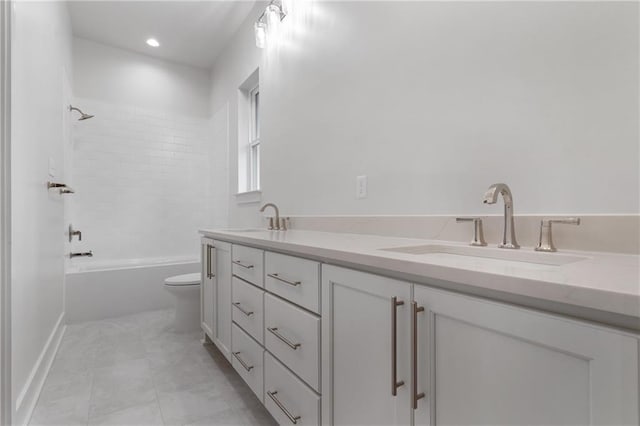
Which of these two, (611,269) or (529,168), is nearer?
(611,269)

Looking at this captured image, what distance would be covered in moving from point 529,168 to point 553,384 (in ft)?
2.36

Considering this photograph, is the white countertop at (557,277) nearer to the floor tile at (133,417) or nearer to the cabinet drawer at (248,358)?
the cabinet drawer at (248,358)

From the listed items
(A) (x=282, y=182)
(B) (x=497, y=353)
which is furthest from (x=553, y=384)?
(A) (x=282, y=182)

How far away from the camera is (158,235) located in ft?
12.7

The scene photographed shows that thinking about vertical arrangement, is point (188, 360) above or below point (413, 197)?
below

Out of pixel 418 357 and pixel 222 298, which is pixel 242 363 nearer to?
pixel 222 298

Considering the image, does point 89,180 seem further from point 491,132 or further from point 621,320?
point 621,320

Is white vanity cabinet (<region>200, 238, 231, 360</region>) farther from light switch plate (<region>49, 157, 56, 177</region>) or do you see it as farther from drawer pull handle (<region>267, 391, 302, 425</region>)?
light switch plate (<region>49, 157, 56, 177</region>)

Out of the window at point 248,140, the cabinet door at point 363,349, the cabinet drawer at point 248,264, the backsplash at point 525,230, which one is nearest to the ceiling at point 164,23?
the window at point 248,140

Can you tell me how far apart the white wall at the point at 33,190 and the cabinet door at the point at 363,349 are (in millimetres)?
1308

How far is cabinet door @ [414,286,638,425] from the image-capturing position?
44 centimetres

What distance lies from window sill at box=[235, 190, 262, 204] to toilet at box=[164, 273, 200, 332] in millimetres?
835

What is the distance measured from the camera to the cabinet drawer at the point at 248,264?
1405 mm

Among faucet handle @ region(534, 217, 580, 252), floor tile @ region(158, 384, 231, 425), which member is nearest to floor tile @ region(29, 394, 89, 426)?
floor tile @ region(158, 384, 231, 425)
